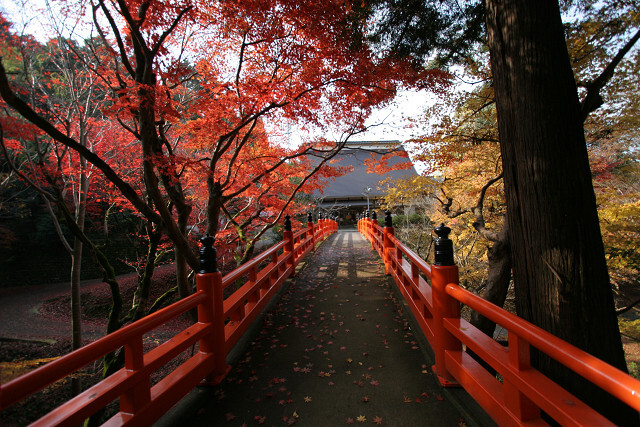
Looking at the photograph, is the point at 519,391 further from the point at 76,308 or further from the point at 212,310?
the point at 76,308

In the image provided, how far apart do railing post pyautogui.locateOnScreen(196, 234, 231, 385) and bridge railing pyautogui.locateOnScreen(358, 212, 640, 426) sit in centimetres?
211

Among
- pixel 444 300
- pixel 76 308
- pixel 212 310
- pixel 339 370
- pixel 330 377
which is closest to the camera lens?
→ pixel 444 300

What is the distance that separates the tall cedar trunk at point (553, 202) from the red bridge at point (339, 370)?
50 cm

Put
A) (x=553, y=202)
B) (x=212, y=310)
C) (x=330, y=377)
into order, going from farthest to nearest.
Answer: (x=330, y=377) → (x=212, y=310) → (x=553, y=202)

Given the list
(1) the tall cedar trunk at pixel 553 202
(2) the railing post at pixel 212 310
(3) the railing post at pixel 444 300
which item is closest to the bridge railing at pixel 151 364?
(2) the railing post at pixel 212 310

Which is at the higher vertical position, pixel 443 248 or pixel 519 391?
pixel 443 248

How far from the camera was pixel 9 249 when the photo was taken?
17.2 meters

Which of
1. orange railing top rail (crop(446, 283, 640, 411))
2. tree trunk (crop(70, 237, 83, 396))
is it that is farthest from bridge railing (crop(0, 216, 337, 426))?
tree trunk (crop(70, 237, 83, 396))

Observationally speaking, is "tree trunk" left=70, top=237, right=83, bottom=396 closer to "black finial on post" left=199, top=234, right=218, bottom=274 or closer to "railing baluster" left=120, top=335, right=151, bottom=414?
"black finial on post" left=199, top=234, right=218, bottom=274

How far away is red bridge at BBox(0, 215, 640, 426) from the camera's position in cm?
159

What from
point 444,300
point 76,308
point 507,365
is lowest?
point 76,308

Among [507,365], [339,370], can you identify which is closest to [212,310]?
[339,370]

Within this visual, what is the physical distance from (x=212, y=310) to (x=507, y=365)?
96.9 inches

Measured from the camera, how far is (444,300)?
9.34 feet
